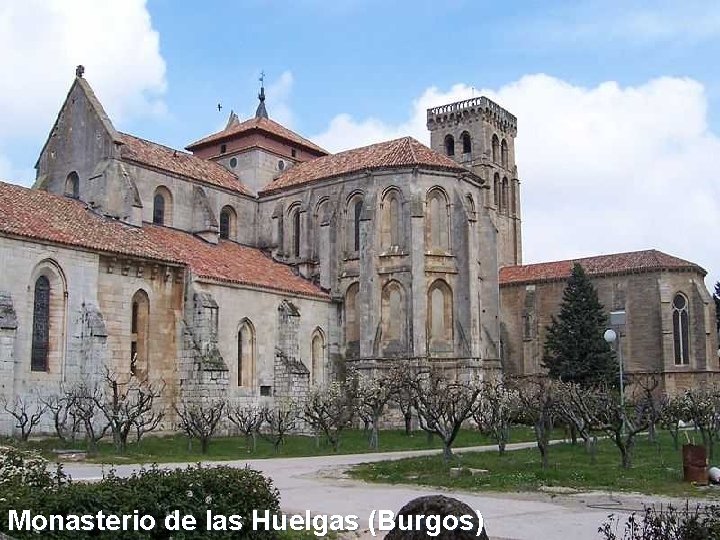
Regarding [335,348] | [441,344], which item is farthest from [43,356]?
[441,344]

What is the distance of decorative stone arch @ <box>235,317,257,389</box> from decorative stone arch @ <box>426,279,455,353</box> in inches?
365

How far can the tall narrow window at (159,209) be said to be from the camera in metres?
42.6

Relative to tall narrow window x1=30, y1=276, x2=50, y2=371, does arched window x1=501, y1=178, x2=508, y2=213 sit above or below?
above

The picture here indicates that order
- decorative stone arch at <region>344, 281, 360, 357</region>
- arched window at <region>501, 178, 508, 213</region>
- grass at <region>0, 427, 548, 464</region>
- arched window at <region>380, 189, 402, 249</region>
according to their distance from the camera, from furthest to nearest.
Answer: arched window at <region>501, 178, 508, 213</region> < decorative stone arch at <region>344, 281, 360, 357</region> < arched window at <region>380, 189, 402, 249</region> < grass at <region>0, 427, 548, 464</region>

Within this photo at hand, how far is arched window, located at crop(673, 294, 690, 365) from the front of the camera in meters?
51.7

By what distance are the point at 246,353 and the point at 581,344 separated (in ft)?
69.2

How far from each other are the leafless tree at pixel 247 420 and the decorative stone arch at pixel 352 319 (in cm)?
747

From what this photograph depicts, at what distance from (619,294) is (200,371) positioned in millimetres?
30181

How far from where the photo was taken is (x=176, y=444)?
101 feet

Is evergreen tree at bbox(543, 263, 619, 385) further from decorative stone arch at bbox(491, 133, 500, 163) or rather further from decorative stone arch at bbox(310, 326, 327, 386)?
decorative stone arch at bbox(491, 133, 500, 163)

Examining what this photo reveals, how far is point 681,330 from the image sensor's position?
5200cm

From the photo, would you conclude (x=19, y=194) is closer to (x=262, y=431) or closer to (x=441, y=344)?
(x=262, y=431)

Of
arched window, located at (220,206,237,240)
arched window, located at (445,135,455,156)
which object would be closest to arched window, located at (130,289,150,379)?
arched window, located at (220,206,237,240)

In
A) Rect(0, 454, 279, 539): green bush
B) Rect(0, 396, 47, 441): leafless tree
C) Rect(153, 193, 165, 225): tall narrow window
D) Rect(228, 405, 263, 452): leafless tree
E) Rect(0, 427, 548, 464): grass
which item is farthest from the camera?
Rect(153, 193, 165, 225): tall narrow window
